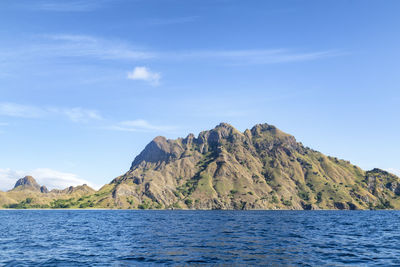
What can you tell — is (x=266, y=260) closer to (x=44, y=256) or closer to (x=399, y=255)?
(x=399, y=255)

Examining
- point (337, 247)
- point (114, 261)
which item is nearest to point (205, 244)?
point (114, 261)

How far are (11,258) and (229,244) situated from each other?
30906mm

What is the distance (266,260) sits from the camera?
35562mm

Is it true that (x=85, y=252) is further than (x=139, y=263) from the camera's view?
Yes

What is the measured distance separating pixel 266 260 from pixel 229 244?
13477 millimetres

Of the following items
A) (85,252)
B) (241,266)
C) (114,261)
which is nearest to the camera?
(241,266)

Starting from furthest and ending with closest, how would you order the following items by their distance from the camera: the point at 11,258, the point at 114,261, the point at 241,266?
the point at 11,258
the point at 114,261
the point at 241,266

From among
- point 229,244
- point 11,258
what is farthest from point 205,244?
point 11,258

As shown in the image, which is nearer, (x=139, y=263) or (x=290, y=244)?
(x=139, y=263)

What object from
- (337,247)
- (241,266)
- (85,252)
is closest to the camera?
(241,266)

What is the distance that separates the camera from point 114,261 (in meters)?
35.3

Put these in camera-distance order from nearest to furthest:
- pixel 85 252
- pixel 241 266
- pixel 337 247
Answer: pixel 241 266, pixel 85 252, pixel 337 247

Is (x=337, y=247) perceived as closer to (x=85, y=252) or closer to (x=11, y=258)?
(x=85, y=252)

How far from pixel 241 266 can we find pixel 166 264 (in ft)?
27.6
